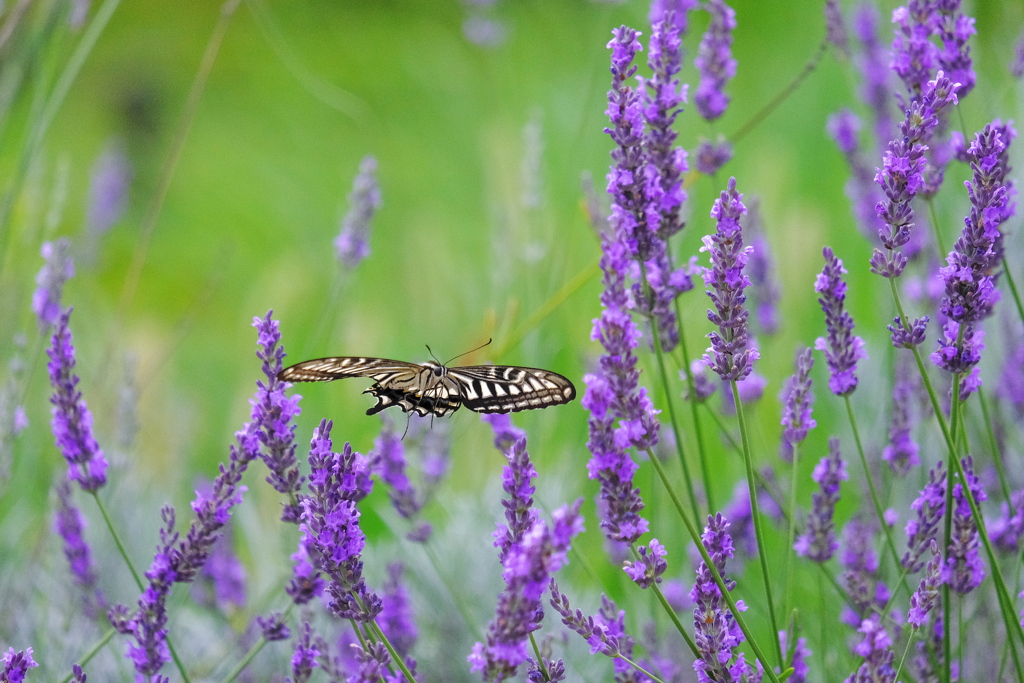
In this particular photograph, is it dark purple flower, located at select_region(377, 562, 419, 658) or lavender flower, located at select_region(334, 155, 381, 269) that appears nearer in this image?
dark purple flower, located at select_region(377, 562, 419, 658)

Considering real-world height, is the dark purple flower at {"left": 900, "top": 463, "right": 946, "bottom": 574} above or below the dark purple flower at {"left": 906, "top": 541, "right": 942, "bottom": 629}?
above

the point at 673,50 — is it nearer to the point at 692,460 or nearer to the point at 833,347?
the point at 833,347

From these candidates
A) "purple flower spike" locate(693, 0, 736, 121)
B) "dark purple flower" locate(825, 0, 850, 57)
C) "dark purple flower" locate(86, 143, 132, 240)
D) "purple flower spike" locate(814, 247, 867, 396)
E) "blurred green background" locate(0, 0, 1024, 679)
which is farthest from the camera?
"dark purple flower" locate(86, 143, 132, 240)

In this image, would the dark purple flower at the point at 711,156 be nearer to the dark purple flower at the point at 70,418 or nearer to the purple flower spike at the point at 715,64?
the purple flower spike at the point at 715,64

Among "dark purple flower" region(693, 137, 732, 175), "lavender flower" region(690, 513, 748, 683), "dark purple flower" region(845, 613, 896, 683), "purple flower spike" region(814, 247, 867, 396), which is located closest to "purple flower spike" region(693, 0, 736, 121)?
"dark purple flower" region(693, 137, 732, 175)

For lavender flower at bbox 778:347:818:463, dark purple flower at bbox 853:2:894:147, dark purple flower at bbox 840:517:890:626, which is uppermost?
dark purple flower at bbox 853:2:894:147

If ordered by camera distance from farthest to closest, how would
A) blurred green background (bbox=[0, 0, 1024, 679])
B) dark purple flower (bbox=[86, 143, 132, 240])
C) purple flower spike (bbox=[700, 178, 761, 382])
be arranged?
dark purple flower (bbox=[86, 143, 132, 240]) < blurred green background (bbox=[0, 0, 1024, 679]) < purple flower spike (bbox=[700, 178, 761, 382])

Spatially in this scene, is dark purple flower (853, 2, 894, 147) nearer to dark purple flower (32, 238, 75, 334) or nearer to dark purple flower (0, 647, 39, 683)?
dark purple flower (32, 238, 75, 334)

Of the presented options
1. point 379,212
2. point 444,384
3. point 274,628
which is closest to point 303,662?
point 274,628
